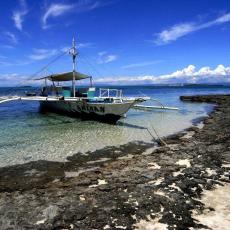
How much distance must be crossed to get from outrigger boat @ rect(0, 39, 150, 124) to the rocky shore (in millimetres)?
9571

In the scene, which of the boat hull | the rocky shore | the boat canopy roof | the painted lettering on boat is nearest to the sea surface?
the boat hull

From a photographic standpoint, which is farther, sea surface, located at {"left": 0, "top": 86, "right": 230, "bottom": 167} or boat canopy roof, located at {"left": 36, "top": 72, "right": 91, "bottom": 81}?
boat canopy roof, located at {"left": 36, "top": 72, "right": 91, "bottom": 81}

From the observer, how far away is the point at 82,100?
24234 mm

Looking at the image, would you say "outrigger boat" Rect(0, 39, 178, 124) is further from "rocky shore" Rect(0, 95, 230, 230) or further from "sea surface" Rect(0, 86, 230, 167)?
"rocky shore" Rect(0, 95, 230, 230)

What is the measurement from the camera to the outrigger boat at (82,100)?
22781 millimetres

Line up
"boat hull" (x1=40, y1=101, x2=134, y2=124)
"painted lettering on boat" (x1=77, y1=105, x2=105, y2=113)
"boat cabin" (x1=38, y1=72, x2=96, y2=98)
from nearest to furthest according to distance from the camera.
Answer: "boat hull" (x1=40, y1=101, x2=134, y2=124) → "painted lettering on boat" (x1=77, y1=105, x2=105, y2=113) → "boat cabin" (x1=38, y1=72, x2=96, y2=98)

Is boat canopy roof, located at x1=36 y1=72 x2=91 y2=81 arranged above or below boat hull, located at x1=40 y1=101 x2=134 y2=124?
above

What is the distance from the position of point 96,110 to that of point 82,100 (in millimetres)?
1403

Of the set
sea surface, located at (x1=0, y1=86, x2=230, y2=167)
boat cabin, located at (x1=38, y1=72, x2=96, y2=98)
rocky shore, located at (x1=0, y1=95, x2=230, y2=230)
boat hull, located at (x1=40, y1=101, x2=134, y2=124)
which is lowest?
sea surface, located at (x1=0, y1=86, x2=230, y2=167)

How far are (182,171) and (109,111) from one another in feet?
44.5

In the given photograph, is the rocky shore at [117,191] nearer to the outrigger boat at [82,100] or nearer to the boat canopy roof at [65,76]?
the outrigger boat at [82,100]

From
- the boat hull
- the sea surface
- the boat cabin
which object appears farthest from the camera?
the boat cabin

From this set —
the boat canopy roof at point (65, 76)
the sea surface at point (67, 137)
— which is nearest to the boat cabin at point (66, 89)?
the boat canopy roof at point (65, 76)

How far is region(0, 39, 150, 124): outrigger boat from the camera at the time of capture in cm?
2278
